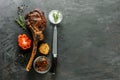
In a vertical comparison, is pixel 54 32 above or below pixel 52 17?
below

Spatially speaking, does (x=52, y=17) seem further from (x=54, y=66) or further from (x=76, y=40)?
(x=54, y=66)

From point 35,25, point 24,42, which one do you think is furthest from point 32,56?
point 35,25

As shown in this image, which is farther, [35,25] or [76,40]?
[76,40]

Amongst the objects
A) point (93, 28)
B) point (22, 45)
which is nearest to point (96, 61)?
point (93, 28)

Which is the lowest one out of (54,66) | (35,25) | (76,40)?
(54,66)

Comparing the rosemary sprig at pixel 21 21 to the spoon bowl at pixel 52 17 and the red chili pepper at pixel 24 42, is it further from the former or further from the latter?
the spoon bowl at pixel 52 17

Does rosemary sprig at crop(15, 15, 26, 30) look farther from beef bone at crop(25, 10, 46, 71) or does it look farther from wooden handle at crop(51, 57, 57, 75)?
wooden handle at crop(51, 57, 57, 75)

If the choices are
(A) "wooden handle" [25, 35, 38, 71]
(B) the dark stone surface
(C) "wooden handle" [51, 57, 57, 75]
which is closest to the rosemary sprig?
(B) the dark stone surface
